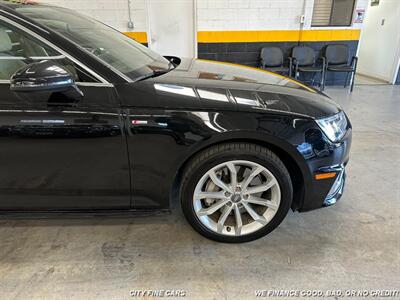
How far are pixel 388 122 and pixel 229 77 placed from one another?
116 inches

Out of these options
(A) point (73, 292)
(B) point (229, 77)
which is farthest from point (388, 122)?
(A) point (73, 292)

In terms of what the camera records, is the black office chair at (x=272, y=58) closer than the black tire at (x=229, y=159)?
No

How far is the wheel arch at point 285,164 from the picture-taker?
4.75 ft

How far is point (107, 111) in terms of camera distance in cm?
135

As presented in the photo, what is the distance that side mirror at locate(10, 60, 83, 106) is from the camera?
1.21 metres

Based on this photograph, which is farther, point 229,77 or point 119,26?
point 119,26

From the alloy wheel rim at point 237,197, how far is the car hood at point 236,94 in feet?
1.01

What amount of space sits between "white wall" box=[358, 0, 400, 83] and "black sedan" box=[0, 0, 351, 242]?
18.1ft

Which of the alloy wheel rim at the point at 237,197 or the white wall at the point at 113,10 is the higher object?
the white wall at the point at 113,10

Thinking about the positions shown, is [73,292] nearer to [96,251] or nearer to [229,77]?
[96,251]

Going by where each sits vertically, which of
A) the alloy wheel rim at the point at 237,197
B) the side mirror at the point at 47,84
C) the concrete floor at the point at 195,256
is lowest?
the concrete floor at the point at 195,256

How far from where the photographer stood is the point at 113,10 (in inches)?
209

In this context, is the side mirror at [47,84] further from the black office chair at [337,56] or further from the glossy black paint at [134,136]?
the black office chair at [337,56]

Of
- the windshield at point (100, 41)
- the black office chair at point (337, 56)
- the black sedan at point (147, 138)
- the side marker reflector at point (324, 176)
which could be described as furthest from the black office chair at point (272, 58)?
the side marker reflector at point (324, 176)
